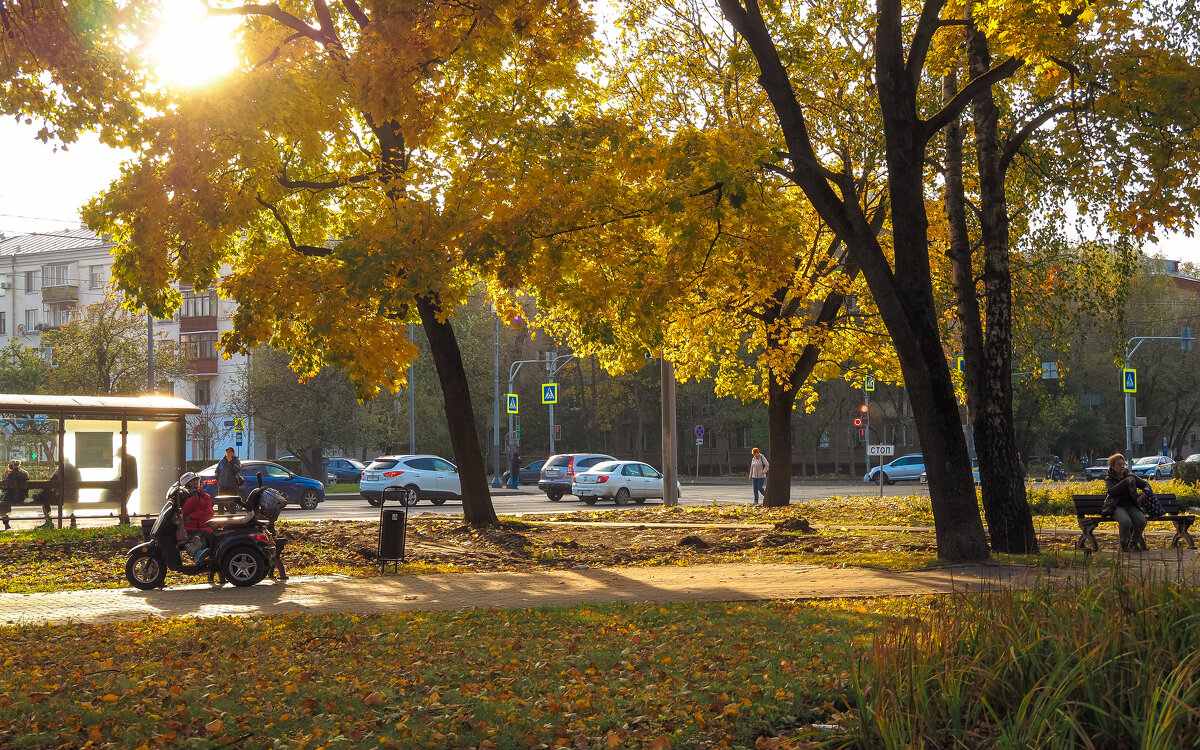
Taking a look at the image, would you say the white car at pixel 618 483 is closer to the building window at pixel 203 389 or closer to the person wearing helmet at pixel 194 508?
the person wearing helmet at pixel 194 508

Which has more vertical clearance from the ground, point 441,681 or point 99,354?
point 99,354

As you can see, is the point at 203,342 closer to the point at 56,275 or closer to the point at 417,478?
the point at 56,275

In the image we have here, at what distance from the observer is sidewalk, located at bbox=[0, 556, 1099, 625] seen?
11.4m

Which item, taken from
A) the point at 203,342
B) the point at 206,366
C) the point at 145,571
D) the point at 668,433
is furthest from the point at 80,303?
the point at 145,571

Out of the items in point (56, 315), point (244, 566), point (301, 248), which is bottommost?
point (244, 566)

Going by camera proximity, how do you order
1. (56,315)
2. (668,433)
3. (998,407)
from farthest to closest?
(56,315)
(668,433)
(998,407)

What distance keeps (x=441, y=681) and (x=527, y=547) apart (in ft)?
37.3

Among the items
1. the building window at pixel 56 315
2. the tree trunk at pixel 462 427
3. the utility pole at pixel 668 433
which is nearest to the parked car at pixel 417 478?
the utility pole at pixel 668 433

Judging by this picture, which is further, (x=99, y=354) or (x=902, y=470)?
(x=902, y=470)

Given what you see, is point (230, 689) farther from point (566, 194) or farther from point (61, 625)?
point (566, 194)

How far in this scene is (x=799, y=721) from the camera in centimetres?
596

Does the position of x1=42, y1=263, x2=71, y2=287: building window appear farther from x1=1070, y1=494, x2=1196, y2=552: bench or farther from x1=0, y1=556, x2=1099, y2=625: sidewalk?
x1=1070, y1=494, x2=1196, y2=552: bench

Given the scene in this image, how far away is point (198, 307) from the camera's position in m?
70.7

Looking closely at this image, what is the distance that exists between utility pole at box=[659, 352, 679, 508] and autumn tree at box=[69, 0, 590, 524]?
9.49 m
